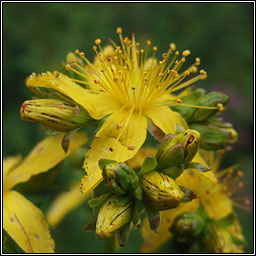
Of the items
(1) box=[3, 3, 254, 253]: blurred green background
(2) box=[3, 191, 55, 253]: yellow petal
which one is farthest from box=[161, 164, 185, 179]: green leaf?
(1) box=[3, 3, 254, 253]: blurred green background

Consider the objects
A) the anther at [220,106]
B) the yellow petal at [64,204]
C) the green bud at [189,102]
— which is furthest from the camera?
the yellow petal at [64,204]

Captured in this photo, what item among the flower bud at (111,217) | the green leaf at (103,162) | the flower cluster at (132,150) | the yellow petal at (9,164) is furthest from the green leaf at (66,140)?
the yellow petal at (9,164)

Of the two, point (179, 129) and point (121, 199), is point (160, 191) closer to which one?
point (121, 199)

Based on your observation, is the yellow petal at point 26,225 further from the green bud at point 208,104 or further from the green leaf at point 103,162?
the green bud at point 208,104

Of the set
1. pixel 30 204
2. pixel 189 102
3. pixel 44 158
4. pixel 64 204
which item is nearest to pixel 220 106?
pixel 189 102

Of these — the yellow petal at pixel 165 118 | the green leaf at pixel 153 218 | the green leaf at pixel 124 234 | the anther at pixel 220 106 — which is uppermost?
the anther at pixel 220 106

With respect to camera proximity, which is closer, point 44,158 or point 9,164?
point 44,158
